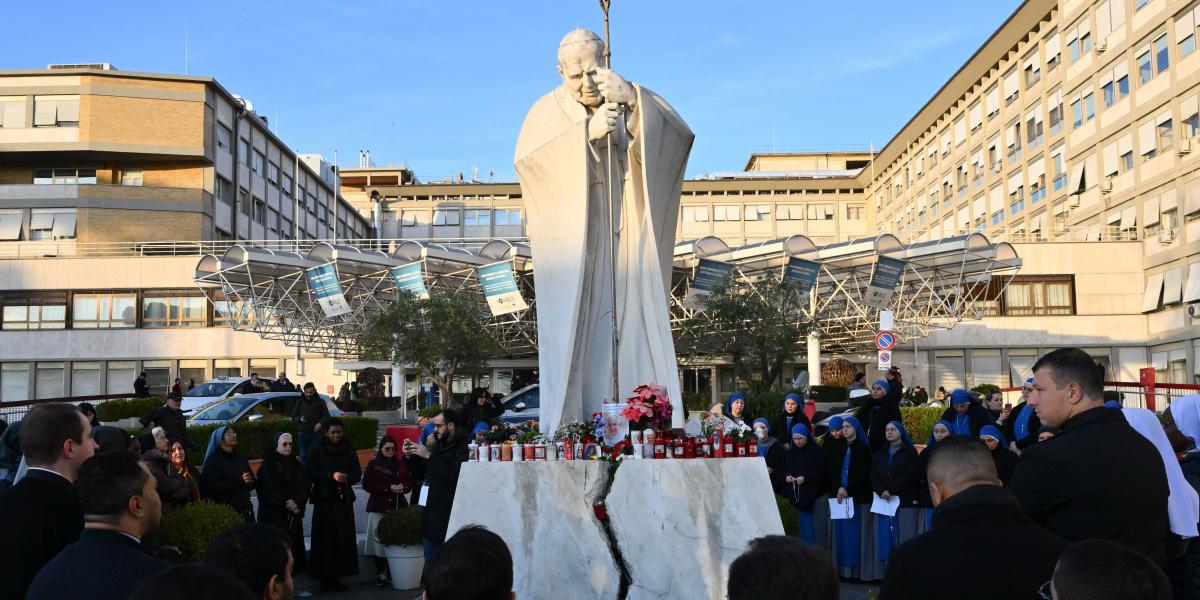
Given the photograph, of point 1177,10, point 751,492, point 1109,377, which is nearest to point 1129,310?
point 1109,377

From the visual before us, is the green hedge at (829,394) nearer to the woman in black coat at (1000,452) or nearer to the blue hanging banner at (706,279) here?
the blue hanging banner at (706,279)

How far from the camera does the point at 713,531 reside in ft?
25.8

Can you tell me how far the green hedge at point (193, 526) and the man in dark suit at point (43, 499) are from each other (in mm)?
3932

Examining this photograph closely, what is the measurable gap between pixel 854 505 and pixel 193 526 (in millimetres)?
6174

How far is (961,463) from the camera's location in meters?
3.80

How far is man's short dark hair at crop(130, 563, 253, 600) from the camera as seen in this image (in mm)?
2615

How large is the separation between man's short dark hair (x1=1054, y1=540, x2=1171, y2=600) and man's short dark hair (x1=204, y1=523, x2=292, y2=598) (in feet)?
7.28

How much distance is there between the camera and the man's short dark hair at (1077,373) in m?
4.34

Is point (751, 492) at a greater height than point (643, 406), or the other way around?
point (643, 406)

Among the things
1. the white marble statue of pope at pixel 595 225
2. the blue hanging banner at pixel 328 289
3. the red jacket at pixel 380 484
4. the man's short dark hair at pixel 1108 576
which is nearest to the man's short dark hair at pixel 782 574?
the man's short dark hair at pixel 1108 576

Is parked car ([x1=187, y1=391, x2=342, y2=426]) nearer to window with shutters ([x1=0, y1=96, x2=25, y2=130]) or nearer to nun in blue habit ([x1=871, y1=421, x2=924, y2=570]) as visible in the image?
nun in blue habit ([x1=871, y1=421, x2=924, y2=570])

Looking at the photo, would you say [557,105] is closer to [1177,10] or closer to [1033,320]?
[1177,10]

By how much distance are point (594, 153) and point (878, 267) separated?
2932 cm

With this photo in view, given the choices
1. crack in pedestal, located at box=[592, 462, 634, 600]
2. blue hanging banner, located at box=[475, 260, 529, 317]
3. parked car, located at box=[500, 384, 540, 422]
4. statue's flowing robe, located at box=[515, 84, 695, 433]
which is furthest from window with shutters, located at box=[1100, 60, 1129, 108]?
crack in pedestal, located at box=[592, 462, 634, 600]
